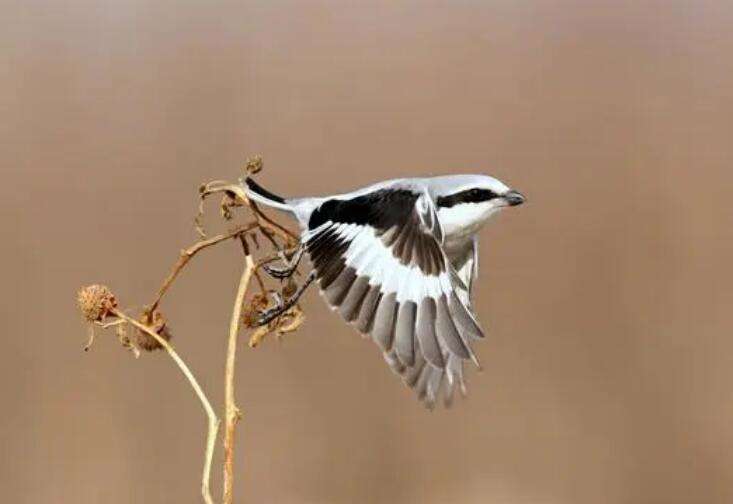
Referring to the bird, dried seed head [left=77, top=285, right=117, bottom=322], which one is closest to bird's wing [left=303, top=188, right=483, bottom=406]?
the bird

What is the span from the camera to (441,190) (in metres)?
0.55

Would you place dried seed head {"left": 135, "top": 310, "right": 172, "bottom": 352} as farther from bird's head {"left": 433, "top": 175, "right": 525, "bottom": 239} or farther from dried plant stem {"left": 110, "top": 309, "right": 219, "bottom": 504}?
bird's head {"left": 433, "top": 175, "right": 525, "bottom": 239}

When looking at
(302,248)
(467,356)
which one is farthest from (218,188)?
(467,356)

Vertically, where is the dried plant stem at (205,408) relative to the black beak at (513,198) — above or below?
below

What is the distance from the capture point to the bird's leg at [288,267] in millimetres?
500

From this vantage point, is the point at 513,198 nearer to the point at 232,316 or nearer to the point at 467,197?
the point at 467,197

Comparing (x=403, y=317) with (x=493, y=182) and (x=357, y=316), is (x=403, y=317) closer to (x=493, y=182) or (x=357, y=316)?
(x=357, y=316)

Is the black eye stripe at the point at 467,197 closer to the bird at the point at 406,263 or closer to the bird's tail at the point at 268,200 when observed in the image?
the bird at the point at 406,263

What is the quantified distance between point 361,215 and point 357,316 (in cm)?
9

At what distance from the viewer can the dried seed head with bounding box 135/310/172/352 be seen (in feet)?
1.52

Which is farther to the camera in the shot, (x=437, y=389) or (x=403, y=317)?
(x=437, y=389)

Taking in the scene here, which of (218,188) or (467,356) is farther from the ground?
(218,188)

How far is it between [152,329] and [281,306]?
0.07 metres

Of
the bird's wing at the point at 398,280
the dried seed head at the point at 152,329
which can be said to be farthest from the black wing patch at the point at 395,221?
the dried seed head at the point at 152,329
